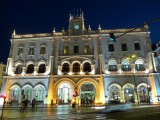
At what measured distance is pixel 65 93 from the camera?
37.6 m

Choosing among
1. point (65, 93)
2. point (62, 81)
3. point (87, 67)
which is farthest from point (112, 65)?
point (65, 93)

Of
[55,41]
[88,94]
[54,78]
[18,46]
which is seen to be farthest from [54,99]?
[18,46]

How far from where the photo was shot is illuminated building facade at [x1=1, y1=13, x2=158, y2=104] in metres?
35.0

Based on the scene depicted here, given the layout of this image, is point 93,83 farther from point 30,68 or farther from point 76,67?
point 30,68

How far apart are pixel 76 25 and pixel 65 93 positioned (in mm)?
16878

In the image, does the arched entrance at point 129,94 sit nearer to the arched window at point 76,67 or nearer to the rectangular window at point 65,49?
the arched window at point 76,67

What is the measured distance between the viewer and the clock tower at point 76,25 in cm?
4001

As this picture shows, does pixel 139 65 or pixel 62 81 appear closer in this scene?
pixel 62 81

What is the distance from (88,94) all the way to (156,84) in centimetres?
1448

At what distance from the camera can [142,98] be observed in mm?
34969

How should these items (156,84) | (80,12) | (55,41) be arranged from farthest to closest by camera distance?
(80,12) < (55,41) < (156,84)

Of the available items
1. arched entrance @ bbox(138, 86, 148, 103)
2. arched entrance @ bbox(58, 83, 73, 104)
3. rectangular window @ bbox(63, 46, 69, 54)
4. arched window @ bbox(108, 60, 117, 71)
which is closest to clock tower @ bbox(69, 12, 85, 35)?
rectangular window @ bbox(63, 46, 69, 54)

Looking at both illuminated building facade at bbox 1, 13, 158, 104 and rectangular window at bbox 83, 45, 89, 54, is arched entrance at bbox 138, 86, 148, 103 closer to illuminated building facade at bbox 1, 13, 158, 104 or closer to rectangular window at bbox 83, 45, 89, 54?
illuminated building facade at bbox 1, 13, 158, 104

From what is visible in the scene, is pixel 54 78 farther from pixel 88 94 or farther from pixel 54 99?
pixel 88 94
